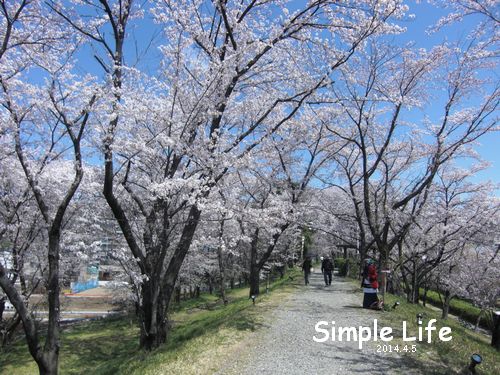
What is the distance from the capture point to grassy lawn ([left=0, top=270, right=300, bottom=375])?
6551mm

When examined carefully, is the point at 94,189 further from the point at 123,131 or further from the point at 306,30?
the point at 306,30

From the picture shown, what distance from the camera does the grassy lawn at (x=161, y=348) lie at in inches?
258

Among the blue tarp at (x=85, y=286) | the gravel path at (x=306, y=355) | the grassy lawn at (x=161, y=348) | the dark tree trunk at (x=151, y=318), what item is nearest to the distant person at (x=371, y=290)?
the gravel path at (x=306, y=355)

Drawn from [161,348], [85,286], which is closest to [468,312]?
[161,348]

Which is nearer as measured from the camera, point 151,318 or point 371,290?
point 151,318

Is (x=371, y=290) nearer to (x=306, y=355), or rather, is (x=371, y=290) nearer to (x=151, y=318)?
(x=306, y=355)

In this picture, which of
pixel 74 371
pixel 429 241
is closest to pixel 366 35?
pixel 74 371

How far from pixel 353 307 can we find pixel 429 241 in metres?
12.7

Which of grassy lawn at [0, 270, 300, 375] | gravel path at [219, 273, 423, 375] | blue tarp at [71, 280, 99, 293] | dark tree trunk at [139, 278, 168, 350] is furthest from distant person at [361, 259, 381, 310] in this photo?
blue tarp at [71, 280, 99, 293]

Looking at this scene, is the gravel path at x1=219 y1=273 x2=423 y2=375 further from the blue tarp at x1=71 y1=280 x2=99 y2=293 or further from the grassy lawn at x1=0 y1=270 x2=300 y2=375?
the blue tarp at x1=71 y1=280 x2=99 y2=293

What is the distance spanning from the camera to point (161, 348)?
851 cm

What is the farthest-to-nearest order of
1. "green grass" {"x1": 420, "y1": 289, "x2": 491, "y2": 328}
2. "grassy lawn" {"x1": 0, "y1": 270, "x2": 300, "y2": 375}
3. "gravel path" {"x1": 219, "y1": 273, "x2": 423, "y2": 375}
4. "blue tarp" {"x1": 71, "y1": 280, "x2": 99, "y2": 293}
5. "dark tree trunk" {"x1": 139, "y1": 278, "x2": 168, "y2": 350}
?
"blue tarp" {"x1": 71, "y1": 280, "x2": 99, "y2": 293} < "green grass" {"x1": 420, "y1": 289, "x2": 491, "y2": 328} < "dark tree trunk" {"x1": 139, "y1": 278, "x2": 168, "y2": 350} < "grassy lawn" {"x1": 0, "y1": 270, "x2": 300, "y2": 375} < "gravel path" {"x1": 219, "y1": 273, "x2": 423, "y2": 375}

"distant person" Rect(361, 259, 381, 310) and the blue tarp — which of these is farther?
the blue tarp

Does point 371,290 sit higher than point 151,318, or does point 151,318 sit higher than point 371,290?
point 371,290
